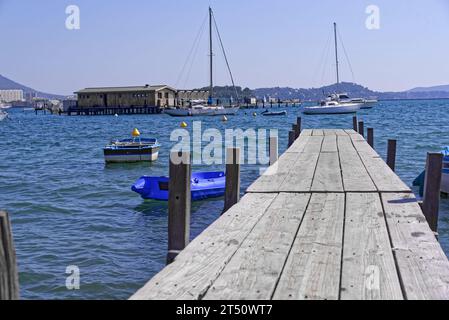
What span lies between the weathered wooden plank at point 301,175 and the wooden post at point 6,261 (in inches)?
205

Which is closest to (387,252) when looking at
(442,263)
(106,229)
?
(442,263)

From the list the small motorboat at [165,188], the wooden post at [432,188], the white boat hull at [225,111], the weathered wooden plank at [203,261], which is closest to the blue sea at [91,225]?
the small motorboat at [165,188]

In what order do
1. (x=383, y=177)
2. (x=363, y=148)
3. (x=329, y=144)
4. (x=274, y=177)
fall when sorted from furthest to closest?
(x=329, y=144), (x=363, y=148), (x=274, y=177), (x=383, y=177)

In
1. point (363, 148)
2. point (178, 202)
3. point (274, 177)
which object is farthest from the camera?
point (363, 148)

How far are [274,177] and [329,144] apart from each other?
705 cm

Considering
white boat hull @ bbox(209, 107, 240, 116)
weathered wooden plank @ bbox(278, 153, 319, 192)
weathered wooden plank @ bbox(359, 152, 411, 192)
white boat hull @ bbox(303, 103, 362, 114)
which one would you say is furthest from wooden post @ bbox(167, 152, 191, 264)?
white boat hull @ bbox(209, 107, 240, 116)

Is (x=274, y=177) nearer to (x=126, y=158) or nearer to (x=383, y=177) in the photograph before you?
(x=383, y=177)

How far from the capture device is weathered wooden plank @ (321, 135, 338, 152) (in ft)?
47.2

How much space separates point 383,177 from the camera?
9000mm

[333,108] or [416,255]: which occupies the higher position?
[333,108]

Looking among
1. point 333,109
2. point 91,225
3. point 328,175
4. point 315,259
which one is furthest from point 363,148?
point 333,109

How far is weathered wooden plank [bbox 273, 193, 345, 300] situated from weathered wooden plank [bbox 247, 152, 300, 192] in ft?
4.77

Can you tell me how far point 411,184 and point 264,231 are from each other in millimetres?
13870
